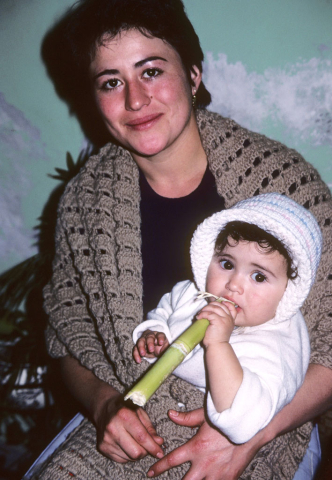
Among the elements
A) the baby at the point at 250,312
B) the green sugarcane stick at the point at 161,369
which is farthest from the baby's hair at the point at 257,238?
the green sugarcane stick at the point at 161,369

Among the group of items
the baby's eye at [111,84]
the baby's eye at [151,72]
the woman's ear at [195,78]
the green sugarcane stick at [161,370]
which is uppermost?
the woman's ear at [195,78]

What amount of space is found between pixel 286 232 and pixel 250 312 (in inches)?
10.0

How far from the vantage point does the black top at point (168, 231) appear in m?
1.36

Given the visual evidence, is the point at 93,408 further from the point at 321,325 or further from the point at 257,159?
the point at 257,159

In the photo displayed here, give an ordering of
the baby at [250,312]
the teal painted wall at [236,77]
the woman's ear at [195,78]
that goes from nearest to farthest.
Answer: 1. the baby at [250,312]
2. the woman's ear at [195,78]
3. the teal painted wall at [236,77]

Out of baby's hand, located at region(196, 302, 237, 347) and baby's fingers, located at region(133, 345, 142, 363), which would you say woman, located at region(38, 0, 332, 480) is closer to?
baby's fingers, located at region(133, 345, 142, 363)

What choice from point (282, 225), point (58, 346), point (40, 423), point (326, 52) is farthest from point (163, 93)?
point (40, 423)

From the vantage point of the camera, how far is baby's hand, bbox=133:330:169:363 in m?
1.11

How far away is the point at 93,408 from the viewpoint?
1226 millimetres

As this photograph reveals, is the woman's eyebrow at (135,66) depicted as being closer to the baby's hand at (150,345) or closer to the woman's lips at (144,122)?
the woman's lips at (144,122)

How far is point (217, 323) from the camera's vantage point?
0.94 meters

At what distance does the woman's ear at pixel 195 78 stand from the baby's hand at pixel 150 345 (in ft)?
3.09

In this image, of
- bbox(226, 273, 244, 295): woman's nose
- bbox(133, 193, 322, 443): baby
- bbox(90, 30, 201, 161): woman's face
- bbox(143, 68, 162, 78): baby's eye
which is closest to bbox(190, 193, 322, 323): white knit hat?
bbox(133, 193, 322, 443): baby

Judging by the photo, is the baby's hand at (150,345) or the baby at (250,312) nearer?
the baby at (250,312)
